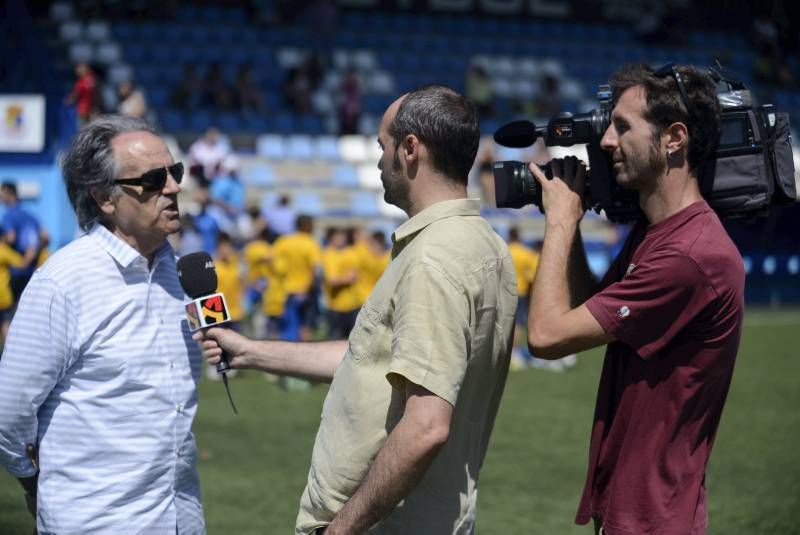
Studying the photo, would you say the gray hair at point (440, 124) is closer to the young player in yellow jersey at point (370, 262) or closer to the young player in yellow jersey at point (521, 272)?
the young player in yellow jersey at point (370, 262)

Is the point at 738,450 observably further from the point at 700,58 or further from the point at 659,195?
the point at 700,58

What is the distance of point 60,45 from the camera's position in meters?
21.7

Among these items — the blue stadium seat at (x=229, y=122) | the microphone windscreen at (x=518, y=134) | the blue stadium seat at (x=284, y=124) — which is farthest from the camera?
the blue stadium seat at (x=284, y=124)

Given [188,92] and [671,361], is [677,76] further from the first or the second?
[188,92]

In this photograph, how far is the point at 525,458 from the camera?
29.0 feet

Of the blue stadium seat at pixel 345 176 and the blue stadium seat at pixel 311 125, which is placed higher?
the blue stadium seat at pixel 311 125

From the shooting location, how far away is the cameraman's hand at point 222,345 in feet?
12.3

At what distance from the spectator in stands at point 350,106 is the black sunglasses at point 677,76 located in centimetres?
1870

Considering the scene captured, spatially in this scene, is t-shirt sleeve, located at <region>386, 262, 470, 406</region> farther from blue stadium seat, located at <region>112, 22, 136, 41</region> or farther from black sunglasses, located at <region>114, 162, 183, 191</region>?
blue stadium seat, located at <region>112, 22, 136, 41</region>

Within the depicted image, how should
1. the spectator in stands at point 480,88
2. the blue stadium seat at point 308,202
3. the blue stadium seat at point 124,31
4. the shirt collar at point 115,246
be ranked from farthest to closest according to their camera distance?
1. the spectator in stands at point 480,88
2. the blue stadium seat at point 124,31
3. the blue stadium seat at point 308,202
4. the shirt collar at point 115,246

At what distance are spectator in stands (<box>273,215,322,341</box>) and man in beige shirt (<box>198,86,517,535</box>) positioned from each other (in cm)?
1041

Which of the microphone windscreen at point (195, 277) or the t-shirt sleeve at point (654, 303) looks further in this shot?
the microphone windscreen at point (195, 277)

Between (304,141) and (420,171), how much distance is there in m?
18.7

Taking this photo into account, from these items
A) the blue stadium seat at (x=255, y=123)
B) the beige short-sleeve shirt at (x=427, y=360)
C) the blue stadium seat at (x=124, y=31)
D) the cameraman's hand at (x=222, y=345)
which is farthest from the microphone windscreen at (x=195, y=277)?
the blue stadium seat at (x=124, y=31)
